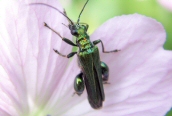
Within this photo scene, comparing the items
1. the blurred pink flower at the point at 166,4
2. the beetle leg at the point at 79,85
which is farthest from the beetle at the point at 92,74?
the blurred pink flower at the point at 166,4

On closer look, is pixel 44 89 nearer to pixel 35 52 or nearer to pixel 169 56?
pixel 35 52

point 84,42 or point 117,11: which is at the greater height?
point 84,42

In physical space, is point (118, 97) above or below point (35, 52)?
below

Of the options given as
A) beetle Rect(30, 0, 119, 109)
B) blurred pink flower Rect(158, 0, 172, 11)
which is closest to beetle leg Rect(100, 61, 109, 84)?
beetle Rect(30, 0, 119, 109)

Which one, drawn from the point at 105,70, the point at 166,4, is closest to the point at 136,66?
the point at 105,70

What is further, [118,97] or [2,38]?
[118,97]

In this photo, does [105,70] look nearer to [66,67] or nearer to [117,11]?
[66,67]

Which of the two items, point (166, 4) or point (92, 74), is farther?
point (166, 4)

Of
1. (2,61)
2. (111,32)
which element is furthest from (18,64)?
(111,32)
